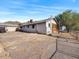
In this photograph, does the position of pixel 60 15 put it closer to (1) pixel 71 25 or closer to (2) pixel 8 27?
(1) pixel 71 25

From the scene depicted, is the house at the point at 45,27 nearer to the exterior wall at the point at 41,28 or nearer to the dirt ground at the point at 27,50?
the exterior wall at the point at 41,28

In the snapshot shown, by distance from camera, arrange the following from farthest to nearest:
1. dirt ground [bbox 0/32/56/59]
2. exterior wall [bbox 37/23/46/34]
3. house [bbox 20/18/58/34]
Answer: exterior wall [bbox 37/23/46/34]
house [bbox 20/18/58/34]
dirt ground [bbox 0/32/56/59]

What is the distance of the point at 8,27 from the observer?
46969 mm

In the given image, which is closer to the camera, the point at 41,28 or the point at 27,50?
the point at 27,50

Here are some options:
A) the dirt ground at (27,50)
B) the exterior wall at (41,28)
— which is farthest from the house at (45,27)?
the dirt ground at (27,50)

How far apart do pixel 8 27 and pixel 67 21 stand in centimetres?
Result: 2162

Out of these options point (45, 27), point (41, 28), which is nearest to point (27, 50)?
point (45, 27)

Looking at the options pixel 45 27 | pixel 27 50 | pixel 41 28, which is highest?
pixel 45 27

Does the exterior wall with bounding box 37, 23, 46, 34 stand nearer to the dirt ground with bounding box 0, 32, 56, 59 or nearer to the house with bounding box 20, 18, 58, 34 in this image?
the house with bounding box 20, 18, 58, 34

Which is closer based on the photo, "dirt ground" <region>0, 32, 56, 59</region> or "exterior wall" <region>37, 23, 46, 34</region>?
"dirt ground" <region>0, 32, 56, 59</region>

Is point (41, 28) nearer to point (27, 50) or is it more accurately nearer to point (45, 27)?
point (45, 27)

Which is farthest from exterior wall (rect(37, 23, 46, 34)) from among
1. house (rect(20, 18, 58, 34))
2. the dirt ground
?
the dirt ground

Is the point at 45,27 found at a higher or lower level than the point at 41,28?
higher

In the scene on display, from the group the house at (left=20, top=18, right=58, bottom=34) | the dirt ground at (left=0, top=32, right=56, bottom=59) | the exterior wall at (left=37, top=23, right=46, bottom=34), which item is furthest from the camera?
the exterior wall at (left=37, top=23, right=46, bottom=34)
